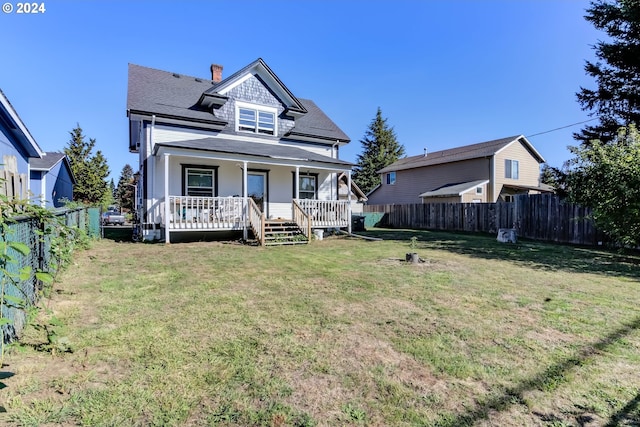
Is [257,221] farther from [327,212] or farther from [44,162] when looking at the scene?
[44,162]

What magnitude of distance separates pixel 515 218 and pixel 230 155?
14.0m

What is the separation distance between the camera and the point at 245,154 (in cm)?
1155

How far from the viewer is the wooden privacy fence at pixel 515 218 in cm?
1253

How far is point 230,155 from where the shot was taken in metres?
11.4

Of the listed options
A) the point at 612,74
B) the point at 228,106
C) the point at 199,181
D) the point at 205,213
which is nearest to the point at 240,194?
the point at 199,181

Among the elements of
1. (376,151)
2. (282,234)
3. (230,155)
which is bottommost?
(282,234)

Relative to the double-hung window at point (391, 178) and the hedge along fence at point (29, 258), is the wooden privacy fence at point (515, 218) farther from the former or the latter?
the hedge along fence at point (29, 258)

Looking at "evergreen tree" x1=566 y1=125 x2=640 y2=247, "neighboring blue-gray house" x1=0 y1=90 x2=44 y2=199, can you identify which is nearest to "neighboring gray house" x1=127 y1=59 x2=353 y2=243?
"neighboring blue-gray house" x1=0 y1=90 x2=44 y2=199

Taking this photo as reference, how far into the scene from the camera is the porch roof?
36.2ft

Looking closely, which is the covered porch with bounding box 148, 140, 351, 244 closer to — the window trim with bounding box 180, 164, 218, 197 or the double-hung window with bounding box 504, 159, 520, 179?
the window trim with bounding box 180, 164, 218, 197

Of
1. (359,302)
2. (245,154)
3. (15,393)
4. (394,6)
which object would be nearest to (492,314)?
(359,302)

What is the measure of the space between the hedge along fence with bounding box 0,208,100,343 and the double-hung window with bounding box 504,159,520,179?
25886mm

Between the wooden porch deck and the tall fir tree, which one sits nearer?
the wooden porch deck

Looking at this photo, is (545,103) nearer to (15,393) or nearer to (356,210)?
(356,210)
